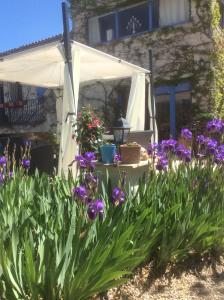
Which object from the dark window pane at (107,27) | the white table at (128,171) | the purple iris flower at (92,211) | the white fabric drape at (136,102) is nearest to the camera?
the purple iris flower at (92,211)

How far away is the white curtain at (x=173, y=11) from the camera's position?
1135cm

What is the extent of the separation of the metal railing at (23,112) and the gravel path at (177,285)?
12438mm

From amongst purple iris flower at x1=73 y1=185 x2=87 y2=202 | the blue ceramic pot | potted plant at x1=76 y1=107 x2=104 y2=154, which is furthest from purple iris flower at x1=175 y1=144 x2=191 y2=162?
potted plant at x1=76 y1=107 x2=104 y2=154

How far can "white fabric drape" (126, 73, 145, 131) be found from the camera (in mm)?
8281

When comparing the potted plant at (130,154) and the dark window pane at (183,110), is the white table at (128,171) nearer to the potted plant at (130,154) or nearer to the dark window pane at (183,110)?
the potted plant at (130,154)

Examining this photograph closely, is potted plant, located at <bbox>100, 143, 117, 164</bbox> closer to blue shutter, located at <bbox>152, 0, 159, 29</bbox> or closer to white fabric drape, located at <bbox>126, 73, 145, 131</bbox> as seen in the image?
white fabric drape, located at <bbox>126, 73, 145, 131</bbox>

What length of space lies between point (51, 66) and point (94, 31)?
20.1ft

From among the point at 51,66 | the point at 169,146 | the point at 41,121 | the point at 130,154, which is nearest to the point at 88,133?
the point at 130,154

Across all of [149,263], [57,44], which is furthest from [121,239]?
[57,44]

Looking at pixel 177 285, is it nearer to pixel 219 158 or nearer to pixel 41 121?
pixel 219 158

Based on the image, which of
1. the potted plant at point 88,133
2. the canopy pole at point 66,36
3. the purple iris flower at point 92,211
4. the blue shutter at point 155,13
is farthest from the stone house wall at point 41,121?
the purple iris flower at point 92,211

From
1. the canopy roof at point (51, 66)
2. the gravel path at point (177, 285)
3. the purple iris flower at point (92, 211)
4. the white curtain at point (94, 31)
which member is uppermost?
the white curtain at point (94, 31)

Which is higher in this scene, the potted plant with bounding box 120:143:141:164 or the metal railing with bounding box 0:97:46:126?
the metal railing with bounding box 0:97:46:126

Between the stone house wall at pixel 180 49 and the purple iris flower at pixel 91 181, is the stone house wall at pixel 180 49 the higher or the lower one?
the higher one
